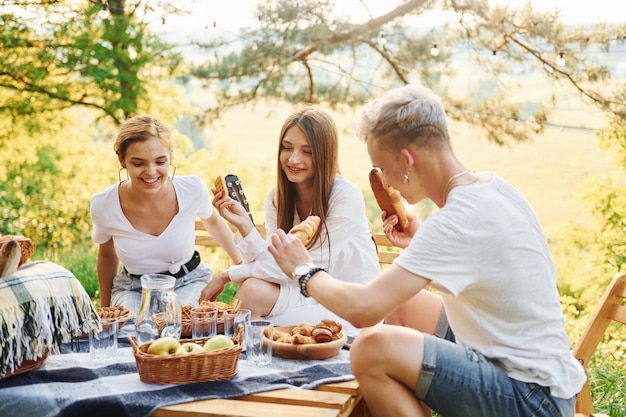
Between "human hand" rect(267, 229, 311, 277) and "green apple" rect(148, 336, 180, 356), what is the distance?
0.40 meters

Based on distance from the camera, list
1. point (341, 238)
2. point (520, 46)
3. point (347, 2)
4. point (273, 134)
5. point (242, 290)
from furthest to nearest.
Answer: point (273, 134) → point (347, 2) → point (520, 46) → point (341, 238) → point (242, 290)

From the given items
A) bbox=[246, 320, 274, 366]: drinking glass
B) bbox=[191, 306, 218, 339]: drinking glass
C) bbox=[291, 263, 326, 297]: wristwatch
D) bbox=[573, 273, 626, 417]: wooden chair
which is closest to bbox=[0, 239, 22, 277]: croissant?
bbox=[191, 306, 218, 339]: drinking glass

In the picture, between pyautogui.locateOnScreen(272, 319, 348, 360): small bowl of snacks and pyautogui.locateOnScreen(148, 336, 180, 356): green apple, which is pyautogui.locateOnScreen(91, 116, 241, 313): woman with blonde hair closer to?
pyautogui.locateOnScreen(272, 319, 348, 360): small bowl of snacks

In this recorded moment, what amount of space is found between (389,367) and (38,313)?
3.54 feet

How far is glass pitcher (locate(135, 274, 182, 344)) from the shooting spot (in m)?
2.42

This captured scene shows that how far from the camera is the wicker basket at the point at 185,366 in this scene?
2.13 m

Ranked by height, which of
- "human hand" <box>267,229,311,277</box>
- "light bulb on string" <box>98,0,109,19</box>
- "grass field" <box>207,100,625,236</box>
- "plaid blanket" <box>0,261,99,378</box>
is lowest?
"grass field" <box>207,100,625,236</box>

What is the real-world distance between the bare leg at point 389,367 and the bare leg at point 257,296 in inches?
39.9

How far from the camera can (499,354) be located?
2.09 meters

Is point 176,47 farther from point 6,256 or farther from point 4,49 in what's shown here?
point 6,256

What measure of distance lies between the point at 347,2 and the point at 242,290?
5.98 metres

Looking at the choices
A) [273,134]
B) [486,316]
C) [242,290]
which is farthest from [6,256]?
[273,134]

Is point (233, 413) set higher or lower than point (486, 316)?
lower

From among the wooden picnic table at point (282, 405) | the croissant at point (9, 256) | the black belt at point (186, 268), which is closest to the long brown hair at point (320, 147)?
the black belt at point (186, 268)
